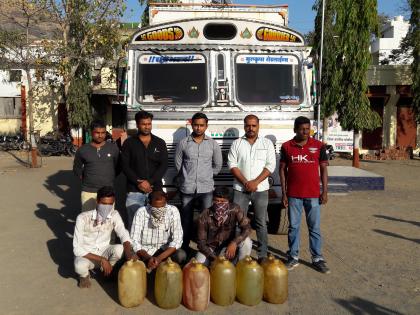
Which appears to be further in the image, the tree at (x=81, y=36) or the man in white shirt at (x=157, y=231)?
the tree at (x=81, y=36)

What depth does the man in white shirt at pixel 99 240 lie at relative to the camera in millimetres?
5062

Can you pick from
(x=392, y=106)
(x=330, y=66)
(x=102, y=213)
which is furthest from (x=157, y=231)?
(x=392, y=106)

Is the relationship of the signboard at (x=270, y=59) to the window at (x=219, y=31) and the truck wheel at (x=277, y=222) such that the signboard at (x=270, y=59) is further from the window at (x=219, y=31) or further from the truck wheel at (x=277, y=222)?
the truck wheel at (x=277, y=222)

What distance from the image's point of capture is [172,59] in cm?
692

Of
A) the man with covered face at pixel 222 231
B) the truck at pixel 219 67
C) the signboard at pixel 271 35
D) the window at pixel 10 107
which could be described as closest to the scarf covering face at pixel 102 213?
the man with covered face at pixel 222 231

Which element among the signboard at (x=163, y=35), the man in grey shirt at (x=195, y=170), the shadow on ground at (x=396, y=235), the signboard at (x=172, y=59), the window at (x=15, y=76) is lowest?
the shadow on ground at (x=396, y=235)

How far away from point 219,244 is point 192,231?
0.88 m

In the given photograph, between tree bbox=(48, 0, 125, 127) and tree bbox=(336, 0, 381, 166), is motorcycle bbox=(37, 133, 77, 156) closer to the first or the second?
tree bbox=(48, 0, 125, 127)

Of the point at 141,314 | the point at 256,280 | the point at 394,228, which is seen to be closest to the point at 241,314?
the point at 256,280

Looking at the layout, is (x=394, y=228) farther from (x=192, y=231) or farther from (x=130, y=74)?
(x=130, y=74)

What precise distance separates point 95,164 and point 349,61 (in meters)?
14.4

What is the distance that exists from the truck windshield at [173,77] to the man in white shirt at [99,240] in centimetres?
211

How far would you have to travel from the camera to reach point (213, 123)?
21.9 feet

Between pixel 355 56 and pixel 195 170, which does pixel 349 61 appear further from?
pixel 195 170
